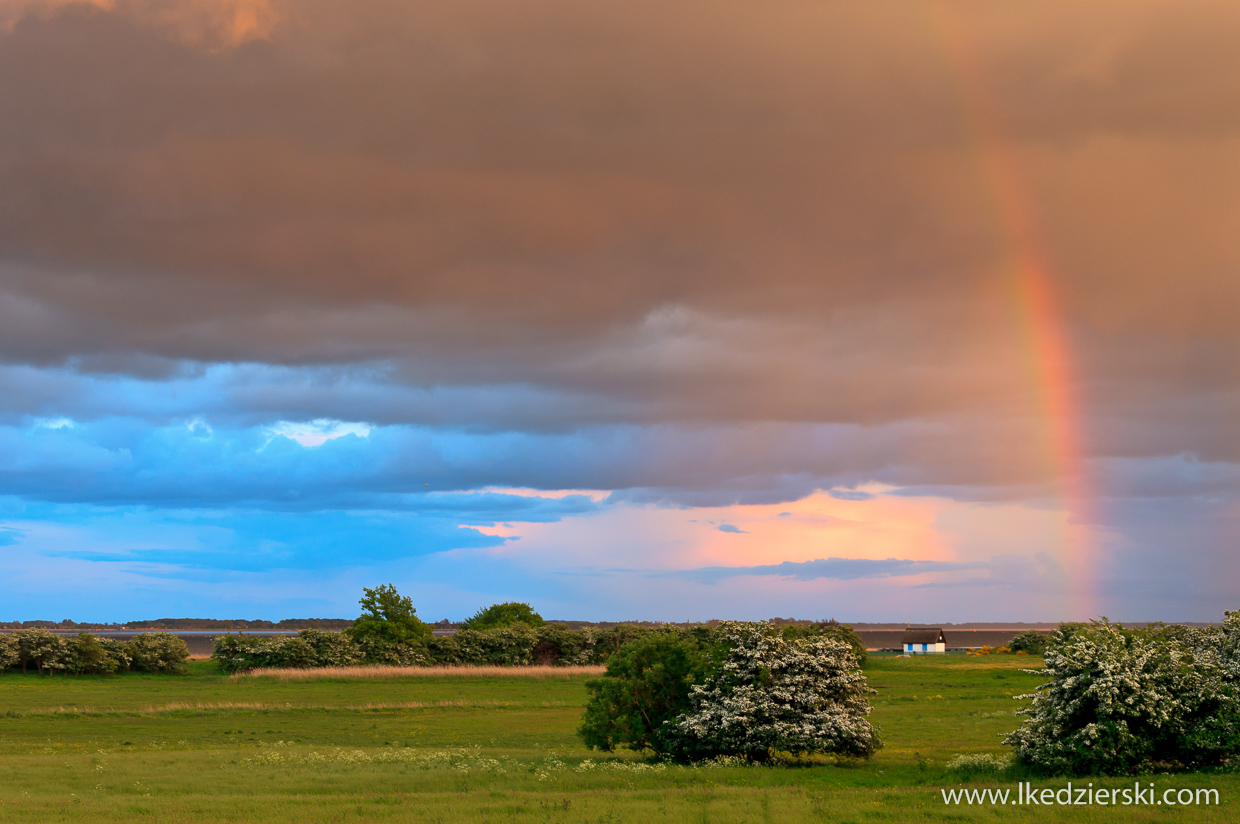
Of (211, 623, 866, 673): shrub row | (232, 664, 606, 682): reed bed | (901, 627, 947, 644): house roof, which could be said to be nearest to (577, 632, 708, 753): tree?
(232, 664, 606, 682): reed bed

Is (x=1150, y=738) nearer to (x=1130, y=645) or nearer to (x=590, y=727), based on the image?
(x=1130, y=645)

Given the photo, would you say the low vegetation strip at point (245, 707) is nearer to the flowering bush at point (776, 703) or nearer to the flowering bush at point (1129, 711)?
the flowering bush at point (776, 703)

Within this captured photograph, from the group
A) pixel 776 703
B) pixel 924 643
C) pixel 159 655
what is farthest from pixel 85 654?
pixel 924 643

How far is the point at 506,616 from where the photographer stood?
138 m

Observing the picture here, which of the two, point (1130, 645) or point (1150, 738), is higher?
point (1130, 645)

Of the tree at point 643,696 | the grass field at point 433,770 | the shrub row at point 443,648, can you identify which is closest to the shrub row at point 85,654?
the shrub row at point 443,648

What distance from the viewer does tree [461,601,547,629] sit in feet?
450

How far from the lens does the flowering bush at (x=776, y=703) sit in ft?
120

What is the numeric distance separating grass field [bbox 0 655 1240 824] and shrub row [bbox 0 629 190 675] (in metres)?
29.2

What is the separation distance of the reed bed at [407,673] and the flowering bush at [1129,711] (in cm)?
7140

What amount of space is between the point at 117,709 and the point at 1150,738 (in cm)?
6030

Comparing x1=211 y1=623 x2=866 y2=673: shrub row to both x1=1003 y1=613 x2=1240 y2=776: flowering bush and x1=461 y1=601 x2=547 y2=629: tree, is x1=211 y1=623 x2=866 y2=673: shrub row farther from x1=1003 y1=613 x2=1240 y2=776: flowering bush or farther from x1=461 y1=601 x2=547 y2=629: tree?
x1=1003 y1=613 x2=1240 y2=776: flowering bush

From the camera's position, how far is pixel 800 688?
37344 mm

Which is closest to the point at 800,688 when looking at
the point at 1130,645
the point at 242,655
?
the point at 1130,645
